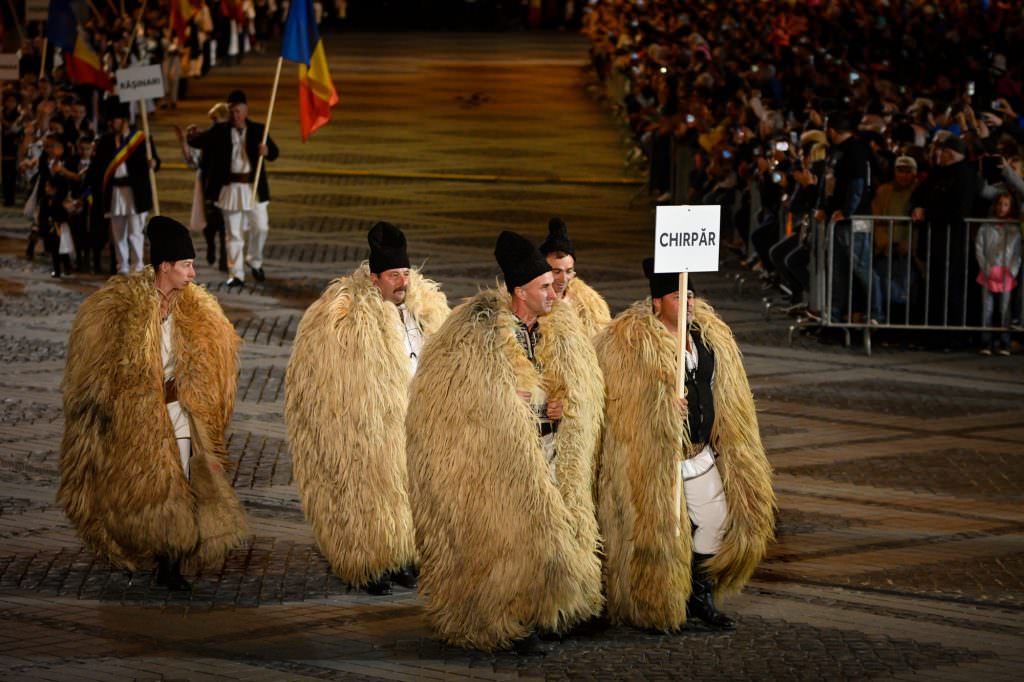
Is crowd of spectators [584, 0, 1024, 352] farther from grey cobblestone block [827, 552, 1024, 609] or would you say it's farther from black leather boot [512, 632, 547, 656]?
black leather boot [512, 632, 547, 656]

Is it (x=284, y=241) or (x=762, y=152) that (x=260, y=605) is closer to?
(x=762, y=152)

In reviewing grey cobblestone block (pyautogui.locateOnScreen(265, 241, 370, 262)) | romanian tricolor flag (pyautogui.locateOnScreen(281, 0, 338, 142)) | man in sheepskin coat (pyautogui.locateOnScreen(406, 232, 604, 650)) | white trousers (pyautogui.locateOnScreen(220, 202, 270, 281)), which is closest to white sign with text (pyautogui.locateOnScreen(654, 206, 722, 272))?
man in sheepskin coat (pyautogui.locateOnScreen(406, 232, 604, 650))

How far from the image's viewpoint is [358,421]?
9.30 meters

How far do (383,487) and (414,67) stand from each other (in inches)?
1666

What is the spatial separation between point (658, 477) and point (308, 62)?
1168 cm

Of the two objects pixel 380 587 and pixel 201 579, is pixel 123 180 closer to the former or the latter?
pixel 201 579

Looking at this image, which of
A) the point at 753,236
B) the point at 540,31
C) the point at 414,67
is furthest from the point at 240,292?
the point at 540,31

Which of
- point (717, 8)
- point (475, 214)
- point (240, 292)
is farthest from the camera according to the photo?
point (717, 8)

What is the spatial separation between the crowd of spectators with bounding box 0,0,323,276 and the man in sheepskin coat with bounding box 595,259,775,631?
12.4 m

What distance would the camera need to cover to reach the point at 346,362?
9305 millimetres

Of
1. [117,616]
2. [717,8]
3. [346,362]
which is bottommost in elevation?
[117,616]

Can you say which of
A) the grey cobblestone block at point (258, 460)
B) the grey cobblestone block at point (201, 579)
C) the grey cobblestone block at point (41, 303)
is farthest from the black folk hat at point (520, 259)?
the grey cobblestone block at point (41, 303)

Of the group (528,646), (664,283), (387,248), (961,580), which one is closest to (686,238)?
(664,283)

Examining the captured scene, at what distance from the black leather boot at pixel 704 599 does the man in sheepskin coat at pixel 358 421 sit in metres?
1.49
